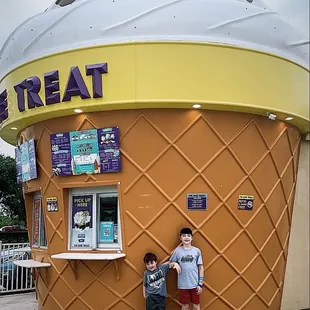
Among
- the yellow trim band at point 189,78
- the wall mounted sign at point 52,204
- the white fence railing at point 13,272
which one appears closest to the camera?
the yellow trim band at point 189,78

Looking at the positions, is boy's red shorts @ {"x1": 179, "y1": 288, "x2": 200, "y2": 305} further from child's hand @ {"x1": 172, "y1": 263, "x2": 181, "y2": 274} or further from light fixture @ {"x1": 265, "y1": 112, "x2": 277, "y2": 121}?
light fixture @ {"x1": 265, "y1": 112, "x2": 277, "y2": 121}

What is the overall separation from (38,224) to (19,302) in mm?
2104

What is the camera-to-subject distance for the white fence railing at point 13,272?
9.94 meters

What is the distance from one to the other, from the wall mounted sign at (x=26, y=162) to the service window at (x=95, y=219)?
34.1 inches

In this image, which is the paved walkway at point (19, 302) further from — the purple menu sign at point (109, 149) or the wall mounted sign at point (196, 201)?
the wall mounted sign at point (196, 201)

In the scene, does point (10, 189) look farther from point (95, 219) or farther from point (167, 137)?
point (167, 137)

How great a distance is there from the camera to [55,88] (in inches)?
259

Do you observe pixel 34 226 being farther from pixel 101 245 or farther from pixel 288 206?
pixel 288 206

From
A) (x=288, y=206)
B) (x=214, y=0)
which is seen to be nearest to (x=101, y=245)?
(x=288, y=206)

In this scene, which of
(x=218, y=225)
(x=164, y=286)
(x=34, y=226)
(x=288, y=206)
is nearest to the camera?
(x=164, y=286)

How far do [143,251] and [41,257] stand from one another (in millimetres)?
2030

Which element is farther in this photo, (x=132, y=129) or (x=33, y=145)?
(x=33, y=145)

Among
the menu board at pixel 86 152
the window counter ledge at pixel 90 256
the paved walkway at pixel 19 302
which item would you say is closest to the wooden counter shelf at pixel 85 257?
the window counter ledge at pixel 90 256

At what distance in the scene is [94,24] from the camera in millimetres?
6445
